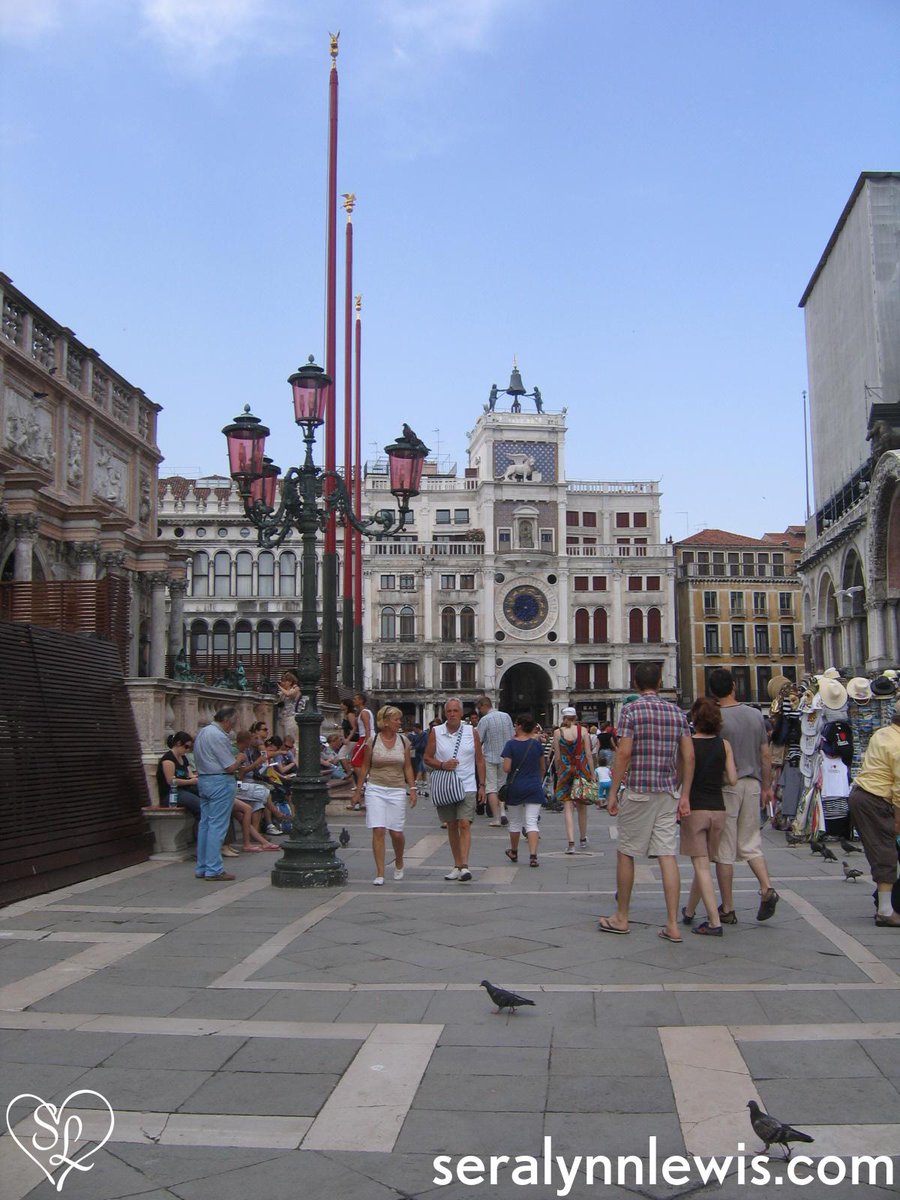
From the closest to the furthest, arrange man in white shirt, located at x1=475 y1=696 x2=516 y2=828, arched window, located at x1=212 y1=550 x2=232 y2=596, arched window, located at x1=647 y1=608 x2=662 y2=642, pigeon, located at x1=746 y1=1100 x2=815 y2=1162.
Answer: pigeon, located at x1=746 y1=1100 x2=815 y2=1162 < man in white shirt, located at x1=475 y1=696 x2=516 y2=828 < arched window, located at x1=212 y1=550 x2=232 y2=596 < arched window, located at x1=647 y1=608 x2=662 y2=642

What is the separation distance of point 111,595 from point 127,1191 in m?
11.3

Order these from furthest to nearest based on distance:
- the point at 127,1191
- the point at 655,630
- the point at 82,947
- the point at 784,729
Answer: the point at 655,630 < the point at 784,729 < the point at 82,947 < the point at 127,1191

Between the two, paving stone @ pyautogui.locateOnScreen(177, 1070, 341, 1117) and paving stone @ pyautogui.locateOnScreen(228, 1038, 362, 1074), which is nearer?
paving stone @ pyautogui.locateOnScreen(177, 1070, 341, 1117)

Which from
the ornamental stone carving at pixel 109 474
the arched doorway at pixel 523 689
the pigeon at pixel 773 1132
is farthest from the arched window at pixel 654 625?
the pigeon at pixel 773 1132

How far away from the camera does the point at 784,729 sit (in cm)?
1364

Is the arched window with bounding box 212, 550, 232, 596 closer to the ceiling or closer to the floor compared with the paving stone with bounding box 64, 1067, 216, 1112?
closer to the ceiling

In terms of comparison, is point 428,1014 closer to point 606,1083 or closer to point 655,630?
point 606,1083

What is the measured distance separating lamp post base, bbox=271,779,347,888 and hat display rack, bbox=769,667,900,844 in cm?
528

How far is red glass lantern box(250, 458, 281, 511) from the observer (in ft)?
40.5

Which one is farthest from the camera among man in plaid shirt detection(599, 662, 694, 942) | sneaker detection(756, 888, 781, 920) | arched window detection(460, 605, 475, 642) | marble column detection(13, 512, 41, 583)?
arched window detection(460, 605, 475, 642)

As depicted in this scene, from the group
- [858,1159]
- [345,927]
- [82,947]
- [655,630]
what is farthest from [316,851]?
[655,630]

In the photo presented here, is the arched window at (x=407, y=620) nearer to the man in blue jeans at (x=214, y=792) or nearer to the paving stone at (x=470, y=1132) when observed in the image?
the man in blue jeans at (x=214, y=792)

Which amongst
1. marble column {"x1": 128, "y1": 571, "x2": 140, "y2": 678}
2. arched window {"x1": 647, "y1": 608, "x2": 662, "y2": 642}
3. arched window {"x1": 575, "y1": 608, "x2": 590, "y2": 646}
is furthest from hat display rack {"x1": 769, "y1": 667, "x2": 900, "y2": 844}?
arched window {"x1": 647, "y1": 608, "x2": 662, "y2": 642}

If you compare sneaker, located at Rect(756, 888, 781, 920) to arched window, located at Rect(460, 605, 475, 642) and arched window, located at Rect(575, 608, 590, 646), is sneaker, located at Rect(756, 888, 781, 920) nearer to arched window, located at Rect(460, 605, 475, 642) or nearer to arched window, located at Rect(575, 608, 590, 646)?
arched window, located at Rect(460, 605, 475, 642)
